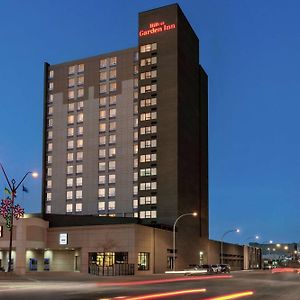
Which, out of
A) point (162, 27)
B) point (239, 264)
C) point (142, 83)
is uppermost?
point (162, 27)

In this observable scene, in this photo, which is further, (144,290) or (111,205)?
(111,205)

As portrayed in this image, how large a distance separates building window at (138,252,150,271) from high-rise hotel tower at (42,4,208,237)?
75.1 ft

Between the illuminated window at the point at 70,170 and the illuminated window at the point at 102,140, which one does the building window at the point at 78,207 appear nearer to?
the illuminated window at the point at 70,170

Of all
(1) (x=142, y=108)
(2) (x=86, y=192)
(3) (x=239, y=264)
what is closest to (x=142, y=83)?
(1) (x=142, y=108)

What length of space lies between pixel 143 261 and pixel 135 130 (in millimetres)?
44698

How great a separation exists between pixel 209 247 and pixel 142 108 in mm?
39490

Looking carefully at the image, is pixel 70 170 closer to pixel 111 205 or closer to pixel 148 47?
pixel 111 205

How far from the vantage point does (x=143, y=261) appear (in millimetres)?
95438

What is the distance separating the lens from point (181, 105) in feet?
417

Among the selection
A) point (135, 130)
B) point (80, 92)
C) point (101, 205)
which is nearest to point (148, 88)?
point (135, 130)

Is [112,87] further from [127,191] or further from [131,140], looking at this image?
[127,191]

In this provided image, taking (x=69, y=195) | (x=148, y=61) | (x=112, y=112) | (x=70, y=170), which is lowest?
(x=69, y=195)

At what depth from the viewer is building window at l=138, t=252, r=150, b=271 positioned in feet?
307

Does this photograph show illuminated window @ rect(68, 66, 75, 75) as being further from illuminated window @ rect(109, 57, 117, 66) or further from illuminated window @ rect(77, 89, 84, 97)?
illuminated window @ rect(109, 57, 117, 66)
